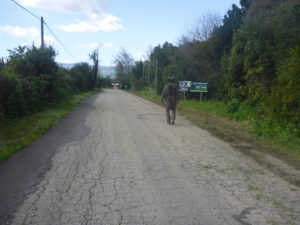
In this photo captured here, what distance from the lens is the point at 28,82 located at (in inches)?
547

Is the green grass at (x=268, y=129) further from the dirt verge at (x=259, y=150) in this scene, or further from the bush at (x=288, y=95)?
the bush at (x=288, y=95)

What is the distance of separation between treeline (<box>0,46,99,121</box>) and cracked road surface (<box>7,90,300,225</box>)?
629 cm

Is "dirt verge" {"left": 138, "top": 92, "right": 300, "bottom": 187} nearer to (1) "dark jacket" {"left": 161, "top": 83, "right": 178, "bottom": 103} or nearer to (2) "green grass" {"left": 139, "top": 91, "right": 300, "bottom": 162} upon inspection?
(2) "green grass" {"left": 139, "top": 91, "right": 300, "bottom": 162}

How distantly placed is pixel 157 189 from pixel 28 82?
11702mm

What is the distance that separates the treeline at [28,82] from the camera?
12047mm

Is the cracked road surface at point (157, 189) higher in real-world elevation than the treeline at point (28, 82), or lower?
lower

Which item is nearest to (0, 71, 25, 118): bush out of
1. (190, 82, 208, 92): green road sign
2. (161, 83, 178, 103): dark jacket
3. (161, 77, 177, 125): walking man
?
(161, 83, 178, 103): dark jacket

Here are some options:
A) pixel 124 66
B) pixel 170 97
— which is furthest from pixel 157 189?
pixel 124 66

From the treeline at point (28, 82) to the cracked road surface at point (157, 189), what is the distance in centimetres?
629

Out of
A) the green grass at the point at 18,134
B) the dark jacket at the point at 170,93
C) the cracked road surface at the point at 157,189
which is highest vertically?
the dark jacket at the point at 170,93

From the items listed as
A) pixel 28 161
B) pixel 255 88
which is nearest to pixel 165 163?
pixel 28 161

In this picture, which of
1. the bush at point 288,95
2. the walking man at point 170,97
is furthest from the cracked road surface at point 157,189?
the walking man at point 170,97

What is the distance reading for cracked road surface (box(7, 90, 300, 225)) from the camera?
11.6 feet

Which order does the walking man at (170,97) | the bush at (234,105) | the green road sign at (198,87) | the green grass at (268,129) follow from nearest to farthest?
1. the green grass at (268,129)
2. the walking man at (170,97)
3. the bush at (234,105)
4. the green road sign at (198,87)
